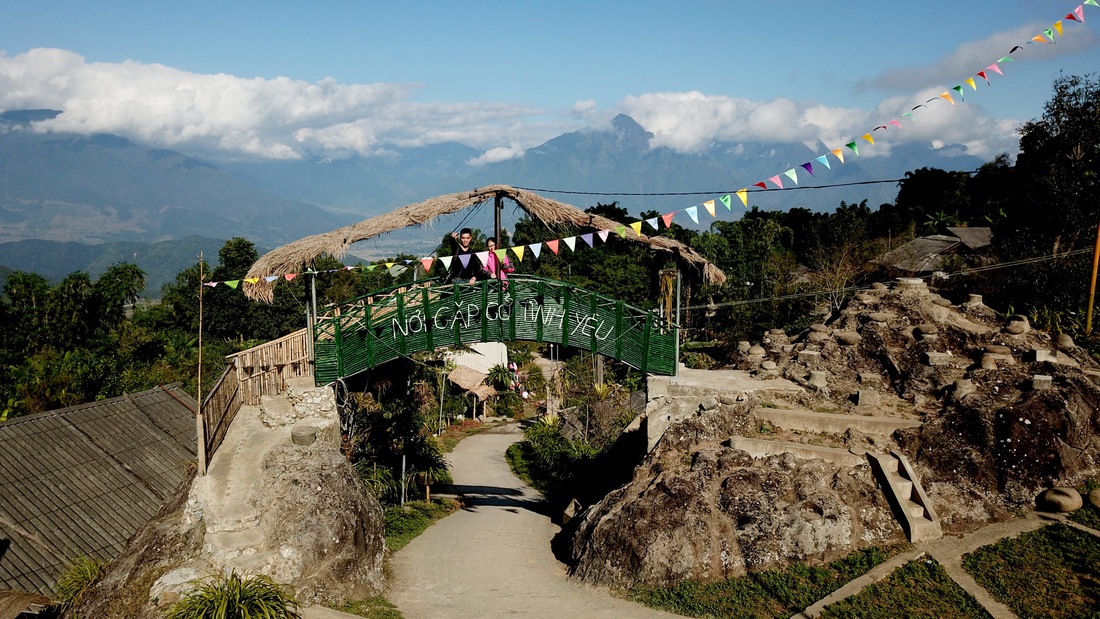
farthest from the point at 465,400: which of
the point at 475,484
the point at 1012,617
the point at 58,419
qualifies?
the point at 1012,617

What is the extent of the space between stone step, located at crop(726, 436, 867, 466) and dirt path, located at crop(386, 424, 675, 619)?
142 inches

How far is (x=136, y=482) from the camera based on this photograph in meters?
16.1

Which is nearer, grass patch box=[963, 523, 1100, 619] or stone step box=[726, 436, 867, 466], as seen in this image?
grass patch box=[963, 523, 1100, 619]

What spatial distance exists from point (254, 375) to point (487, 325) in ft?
15.6

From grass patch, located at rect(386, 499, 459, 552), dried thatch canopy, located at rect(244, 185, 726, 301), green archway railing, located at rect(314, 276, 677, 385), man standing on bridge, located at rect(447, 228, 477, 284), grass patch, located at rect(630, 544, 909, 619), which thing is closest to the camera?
grass patch, located at rect(630, 544, 909, 619)

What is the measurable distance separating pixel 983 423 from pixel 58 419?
758 inches

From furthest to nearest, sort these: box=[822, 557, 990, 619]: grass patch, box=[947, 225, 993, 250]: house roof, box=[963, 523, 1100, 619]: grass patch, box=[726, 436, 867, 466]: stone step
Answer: box=[947, 225, 993, 250]: house roof, box=[726, 436, 867, 466]: stone step, box=[822, 557, 990, 619]: grass patch, box=[963, 523, 1100, 619]: grass patch

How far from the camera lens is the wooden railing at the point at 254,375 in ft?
43.6

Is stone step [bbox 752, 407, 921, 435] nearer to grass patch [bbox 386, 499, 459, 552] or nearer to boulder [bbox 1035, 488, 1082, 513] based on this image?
boulder [bbox 1035, 488, 1082, 513]

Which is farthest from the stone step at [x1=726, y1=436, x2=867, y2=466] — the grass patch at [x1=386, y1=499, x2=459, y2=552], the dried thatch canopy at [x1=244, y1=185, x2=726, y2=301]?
the grass patch at [x1=386, y1=499, x2=459, y2=552]

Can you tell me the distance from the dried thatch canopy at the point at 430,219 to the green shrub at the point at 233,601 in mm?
6180

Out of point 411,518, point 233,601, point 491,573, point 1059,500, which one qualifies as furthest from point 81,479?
point 1059,500

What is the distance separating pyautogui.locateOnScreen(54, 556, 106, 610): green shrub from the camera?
11898mm

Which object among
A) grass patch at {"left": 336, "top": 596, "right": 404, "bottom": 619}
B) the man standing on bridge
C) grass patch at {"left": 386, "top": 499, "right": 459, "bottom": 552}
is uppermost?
the man standing on bridge
